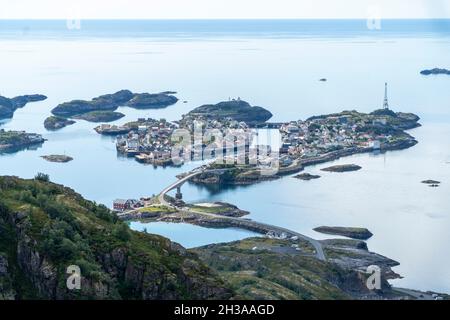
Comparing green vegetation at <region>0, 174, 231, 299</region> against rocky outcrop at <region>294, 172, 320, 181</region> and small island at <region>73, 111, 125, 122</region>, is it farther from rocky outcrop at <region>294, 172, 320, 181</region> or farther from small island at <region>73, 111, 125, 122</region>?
small island at <region>73, 111, 125, 122</region>

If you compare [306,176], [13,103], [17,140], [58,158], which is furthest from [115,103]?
[306,176]

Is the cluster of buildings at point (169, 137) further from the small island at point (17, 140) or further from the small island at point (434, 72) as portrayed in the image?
the small island at point (434, 72)

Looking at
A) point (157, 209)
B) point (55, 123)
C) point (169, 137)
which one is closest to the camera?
point (157, 209)

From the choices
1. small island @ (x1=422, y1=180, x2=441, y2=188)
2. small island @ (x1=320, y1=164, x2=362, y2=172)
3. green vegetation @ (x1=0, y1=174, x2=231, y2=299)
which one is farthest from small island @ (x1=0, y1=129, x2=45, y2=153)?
green vegetation @ (x1=0, y1=174, x2=231, y2=299)

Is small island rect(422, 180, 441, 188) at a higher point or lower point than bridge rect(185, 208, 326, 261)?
lower

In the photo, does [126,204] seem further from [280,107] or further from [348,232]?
[280,107]

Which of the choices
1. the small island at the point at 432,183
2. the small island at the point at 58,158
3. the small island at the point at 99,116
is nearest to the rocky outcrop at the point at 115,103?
the small island at the point at 99,116
